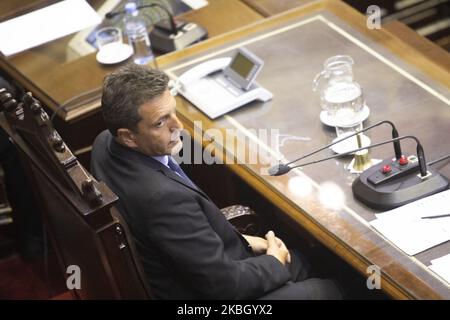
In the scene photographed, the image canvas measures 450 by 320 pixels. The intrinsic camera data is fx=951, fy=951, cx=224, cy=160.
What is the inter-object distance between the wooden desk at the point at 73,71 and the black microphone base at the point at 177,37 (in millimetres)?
69

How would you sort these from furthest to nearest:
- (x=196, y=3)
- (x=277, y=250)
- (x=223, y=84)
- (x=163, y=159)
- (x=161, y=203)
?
1. (x=196, y=3)
2. (x=223, y=84)
3. (x=277, y=250)
4. (x=163, y=159)
5. (x=161, y=203)

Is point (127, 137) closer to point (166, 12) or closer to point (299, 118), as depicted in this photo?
point (299, 118)

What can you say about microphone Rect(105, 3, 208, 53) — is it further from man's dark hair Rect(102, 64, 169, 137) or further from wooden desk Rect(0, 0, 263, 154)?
man's dark hair Rect(102, 64, 169, 137)

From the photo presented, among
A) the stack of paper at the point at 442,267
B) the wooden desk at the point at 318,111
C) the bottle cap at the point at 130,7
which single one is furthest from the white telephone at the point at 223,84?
the stack of paper at the point at 442,267

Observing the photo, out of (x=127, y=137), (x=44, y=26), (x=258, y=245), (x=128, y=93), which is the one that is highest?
(x=128, y=93)

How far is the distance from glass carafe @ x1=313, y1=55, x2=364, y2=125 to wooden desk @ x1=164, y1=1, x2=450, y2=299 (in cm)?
6

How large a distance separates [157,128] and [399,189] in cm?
80

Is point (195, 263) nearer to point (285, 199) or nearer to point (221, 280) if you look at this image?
point (221, 280)

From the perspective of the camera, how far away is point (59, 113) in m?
3.98

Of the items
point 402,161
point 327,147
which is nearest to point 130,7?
point 327,147

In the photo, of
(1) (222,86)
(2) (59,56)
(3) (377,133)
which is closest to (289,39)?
(1) (222,86)

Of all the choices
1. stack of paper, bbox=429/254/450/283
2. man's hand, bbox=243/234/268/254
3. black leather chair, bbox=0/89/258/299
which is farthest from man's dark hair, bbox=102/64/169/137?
Answer: stack of paper, bbox=429/254/450/283

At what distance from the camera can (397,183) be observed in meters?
3.07

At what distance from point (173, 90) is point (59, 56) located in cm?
81
